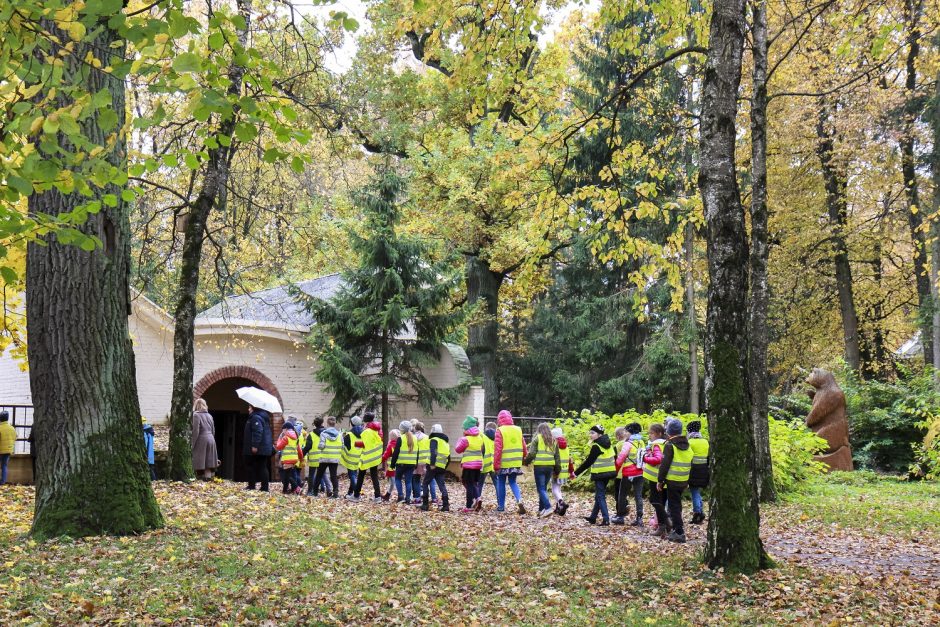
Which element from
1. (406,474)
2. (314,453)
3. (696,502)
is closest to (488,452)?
(406,474)

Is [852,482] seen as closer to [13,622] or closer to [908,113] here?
[908,113]

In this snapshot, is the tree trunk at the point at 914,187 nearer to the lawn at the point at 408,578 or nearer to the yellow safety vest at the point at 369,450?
the lawn at the point at 408,578

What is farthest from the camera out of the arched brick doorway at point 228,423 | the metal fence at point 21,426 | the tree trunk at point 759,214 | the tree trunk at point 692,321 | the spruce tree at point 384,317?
the tree trunk at point 692,321

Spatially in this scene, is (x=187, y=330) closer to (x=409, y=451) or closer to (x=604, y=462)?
(x=409, y=451)

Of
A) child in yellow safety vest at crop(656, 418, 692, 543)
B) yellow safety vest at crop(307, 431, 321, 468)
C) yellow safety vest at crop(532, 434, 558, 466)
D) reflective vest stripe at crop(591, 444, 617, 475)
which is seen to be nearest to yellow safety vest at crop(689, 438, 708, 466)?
child in yellow safety vest at crop(656, 418, 692, 543)

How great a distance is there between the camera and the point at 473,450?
14320mm

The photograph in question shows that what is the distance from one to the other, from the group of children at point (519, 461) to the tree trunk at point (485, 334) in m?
11.3

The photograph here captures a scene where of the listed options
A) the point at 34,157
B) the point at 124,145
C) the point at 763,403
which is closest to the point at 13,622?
the point at 34,157

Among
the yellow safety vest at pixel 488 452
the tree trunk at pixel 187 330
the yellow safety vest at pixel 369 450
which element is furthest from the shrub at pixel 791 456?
the tree trunk at pixel 187 330

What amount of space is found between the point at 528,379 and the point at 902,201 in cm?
1557

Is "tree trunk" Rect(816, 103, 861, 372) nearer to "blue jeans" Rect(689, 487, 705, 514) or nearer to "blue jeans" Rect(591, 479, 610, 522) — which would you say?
"blue jeans" Rect(689, 487, 705, 514)

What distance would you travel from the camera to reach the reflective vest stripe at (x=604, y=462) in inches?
509

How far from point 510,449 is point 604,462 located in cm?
169

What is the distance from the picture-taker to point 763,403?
14.2 meters
